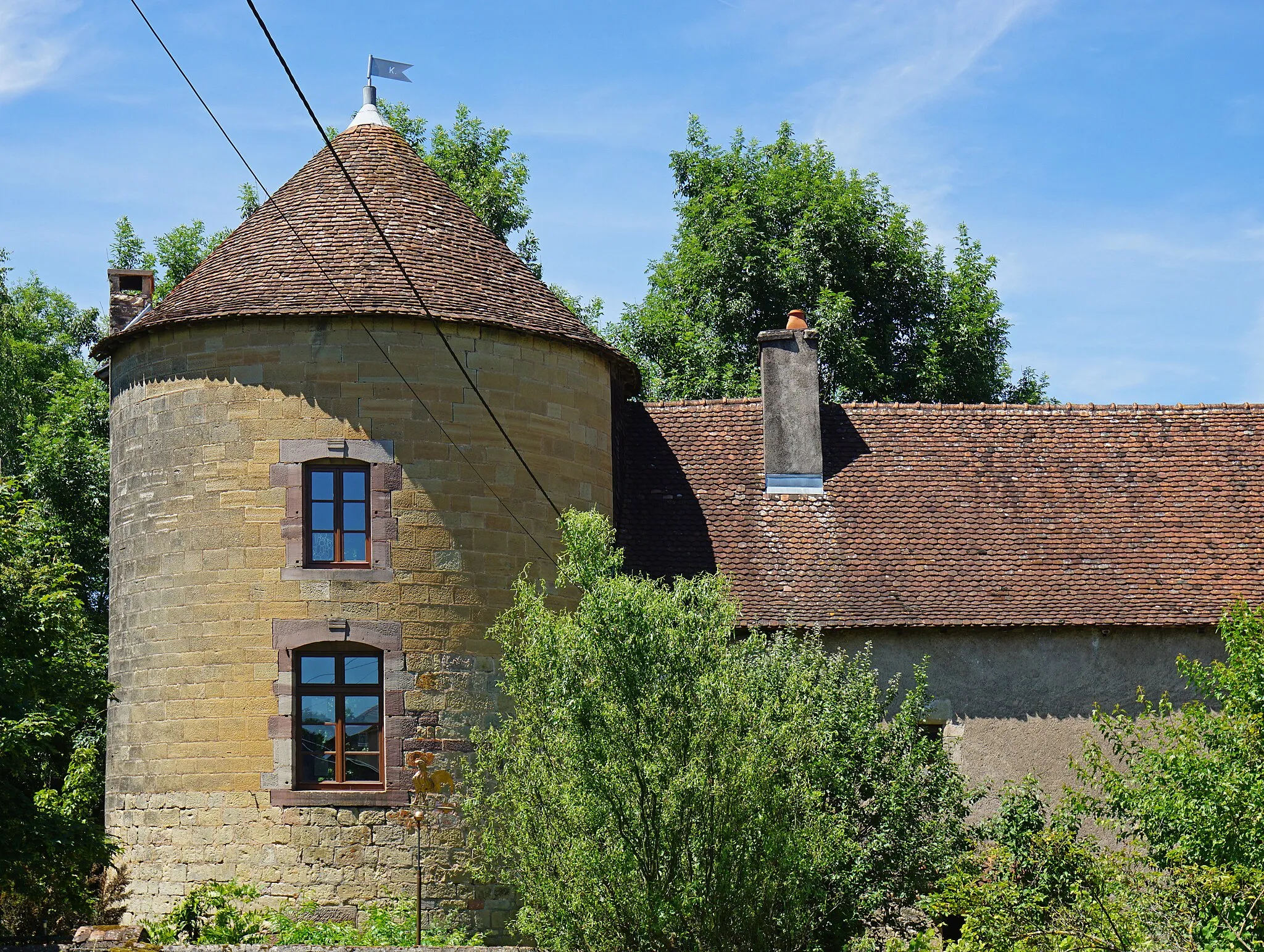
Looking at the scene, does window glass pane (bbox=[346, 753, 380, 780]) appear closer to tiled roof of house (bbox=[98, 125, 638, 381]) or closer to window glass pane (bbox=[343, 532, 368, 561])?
window glass pane (bbox=[343, 532, 368, 561])

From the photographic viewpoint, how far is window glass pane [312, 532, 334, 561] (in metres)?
16.1

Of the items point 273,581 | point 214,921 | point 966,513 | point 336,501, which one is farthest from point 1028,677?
point 214,921

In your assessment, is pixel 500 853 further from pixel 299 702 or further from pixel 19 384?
pixel 19 384

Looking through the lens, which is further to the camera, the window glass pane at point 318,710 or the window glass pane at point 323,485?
the window glass pane at point 323,485

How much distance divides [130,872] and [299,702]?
249 centimetres

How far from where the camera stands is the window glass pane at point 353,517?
16156 mm

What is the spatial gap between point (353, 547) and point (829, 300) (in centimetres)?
1324

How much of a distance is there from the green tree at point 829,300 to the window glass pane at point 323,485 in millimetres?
11407

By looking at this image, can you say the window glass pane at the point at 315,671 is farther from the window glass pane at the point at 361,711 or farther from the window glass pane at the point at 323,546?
the window glass pane at the point at 323,546

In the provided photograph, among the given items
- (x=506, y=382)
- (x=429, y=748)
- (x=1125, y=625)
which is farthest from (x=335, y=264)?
(x=1125, y=625)

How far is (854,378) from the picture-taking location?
27344mm

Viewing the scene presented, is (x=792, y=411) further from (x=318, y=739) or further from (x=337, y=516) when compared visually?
(x=318, y=739)

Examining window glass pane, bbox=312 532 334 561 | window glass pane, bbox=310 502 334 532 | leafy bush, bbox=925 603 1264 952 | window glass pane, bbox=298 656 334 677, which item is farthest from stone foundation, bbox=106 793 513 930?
leafy bush, bbox=925 603 1264 952

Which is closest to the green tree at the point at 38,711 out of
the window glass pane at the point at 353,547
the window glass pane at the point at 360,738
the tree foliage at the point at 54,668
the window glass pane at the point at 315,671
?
the tree foliage at the point at 54,668
